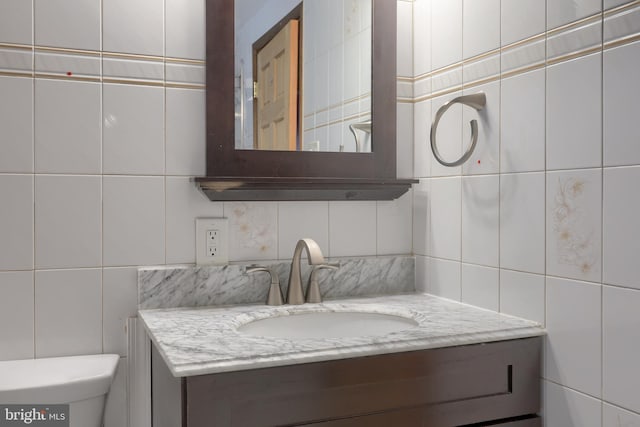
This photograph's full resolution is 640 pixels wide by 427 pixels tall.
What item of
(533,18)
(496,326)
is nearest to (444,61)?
(533,18)

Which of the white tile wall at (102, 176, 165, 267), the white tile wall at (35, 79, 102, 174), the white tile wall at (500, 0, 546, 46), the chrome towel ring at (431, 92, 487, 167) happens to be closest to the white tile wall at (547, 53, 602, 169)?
the white tile wall at (500, 0, 546, 46)

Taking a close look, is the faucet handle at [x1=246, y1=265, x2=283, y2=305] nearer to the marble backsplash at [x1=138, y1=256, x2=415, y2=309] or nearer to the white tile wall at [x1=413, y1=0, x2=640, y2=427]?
the marble backsplash at [x1=138, y1=256, x2=415, y2=309]

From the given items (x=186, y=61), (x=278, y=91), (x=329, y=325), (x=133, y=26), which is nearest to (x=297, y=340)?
(x=329, y=325)

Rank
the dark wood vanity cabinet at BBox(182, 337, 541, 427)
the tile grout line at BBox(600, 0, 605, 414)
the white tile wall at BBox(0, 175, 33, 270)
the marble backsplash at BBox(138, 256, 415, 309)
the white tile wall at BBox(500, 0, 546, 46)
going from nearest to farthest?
the dark wood vanity cabinet at BBox(182, 337, 541, 427) < the tile grout line at BBox(600, 0, 605, 414) < the white tile wall at BBox(500, 0, 546, 46) < the white tile wall at BBox(0, 175, 33, 270) < the marble backsplash at BBox(138, 256, 415, 309)

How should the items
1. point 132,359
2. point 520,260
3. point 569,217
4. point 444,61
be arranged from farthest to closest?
point 444,61 < point 132,359 < point 520,260 < point 569,217

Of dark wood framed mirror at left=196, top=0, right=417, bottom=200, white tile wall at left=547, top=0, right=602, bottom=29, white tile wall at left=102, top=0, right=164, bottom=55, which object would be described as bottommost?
dark wood framed mirror at left=196, top=0, right=417, bottom=200

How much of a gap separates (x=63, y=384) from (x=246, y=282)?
548 millimetres

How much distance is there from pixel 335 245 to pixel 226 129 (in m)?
0.49

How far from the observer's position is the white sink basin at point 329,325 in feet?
4.93

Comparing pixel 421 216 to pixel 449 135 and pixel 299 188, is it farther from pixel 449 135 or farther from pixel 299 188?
pixel 299 188

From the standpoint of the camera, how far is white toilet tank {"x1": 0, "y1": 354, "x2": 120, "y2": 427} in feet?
4.10

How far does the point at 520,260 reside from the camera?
1407 millimetres

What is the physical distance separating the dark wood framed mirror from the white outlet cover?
0.25 feet

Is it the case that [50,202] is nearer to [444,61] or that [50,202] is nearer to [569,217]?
[444,61]
